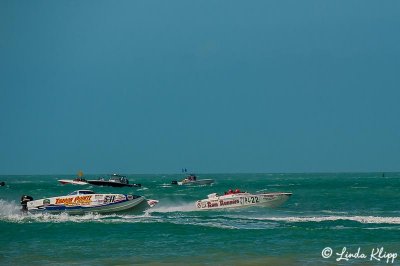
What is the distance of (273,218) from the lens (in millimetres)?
42938

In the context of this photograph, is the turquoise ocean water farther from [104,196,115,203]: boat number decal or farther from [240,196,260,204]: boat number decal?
[240,196,260,204]: boat number decal

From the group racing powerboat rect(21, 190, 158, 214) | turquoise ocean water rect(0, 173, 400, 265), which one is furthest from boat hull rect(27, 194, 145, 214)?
turquoise ocean water rect(0, 173, 400, 265)

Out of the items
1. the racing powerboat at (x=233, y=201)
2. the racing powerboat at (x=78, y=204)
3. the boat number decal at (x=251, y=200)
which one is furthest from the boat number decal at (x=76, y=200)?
the boat number decal at (x=251, y=200)

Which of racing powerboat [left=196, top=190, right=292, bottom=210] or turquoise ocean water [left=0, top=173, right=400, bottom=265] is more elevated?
racing powerboat [left=196, top=190, right=292, bottom=210]

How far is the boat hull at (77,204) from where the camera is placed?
145 feet

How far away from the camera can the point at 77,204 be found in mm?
44406

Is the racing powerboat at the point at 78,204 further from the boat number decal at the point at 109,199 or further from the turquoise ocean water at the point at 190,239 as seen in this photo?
the turquoise ocean water at the point at 190,239

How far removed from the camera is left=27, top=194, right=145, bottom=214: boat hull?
4431 cm

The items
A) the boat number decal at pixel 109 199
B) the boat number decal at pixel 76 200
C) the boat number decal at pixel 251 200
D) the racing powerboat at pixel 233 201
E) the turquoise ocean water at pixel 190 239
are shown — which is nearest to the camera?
the turquoise ocean water at pixel 190 239

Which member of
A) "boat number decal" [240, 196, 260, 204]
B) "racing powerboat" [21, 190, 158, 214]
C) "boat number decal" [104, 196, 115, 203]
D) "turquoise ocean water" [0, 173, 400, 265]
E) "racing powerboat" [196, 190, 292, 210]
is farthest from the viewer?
"boat number decal" [240, 196, 260, 204]

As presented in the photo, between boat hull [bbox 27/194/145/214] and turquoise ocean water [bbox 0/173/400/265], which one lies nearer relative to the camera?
turquoise ocean water [bbox 0/173/400/265]

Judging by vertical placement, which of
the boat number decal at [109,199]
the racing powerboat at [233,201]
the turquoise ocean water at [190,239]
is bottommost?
the turquoise ocean water at [190,239]

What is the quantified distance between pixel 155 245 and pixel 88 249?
9.92 ft

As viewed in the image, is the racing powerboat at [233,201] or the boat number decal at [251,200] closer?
the racing powerboat at [233,201]
